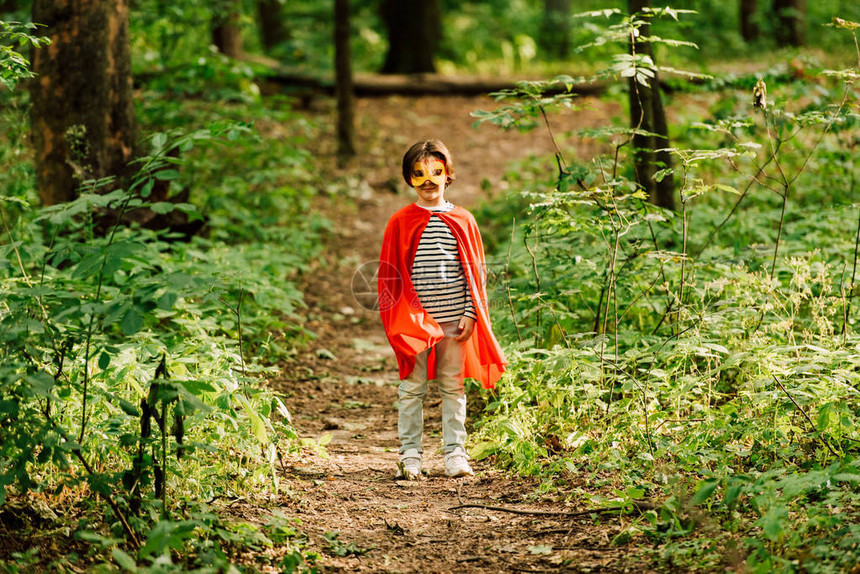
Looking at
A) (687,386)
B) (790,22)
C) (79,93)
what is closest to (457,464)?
(687,386)

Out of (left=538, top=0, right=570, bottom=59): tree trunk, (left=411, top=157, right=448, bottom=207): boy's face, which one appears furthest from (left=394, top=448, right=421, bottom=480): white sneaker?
(left=538, top=0, right=570, bottom=59): tree trunk

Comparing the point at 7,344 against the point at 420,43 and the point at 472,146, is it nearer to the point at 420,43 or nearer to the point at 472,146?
the point at 472,146

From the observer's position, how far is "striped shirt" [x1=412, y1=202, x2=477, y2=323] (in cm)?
409

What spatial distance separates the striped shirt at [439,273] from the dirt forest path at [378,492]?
0.90 meters

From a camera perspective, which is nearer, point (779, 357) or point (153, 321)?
point (779, 357)

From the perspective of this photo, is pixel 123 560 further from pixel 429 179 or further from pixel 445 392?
pixel 429 179

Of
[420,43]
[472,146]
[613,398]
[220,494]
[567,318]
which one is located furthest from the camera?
[420,43]

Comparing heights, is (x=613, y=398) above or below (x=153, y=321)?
below

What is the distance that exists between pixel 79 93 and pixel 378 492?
444 cm

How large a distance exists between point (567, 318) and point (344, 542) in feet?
7.66

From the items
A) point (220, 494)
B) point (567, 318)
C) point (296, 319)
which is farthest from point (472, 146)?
point (220, 494)

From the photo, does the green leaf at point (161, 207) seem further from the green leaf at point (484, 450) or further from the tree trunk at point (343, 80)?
the tree trunk at point (343, 80)

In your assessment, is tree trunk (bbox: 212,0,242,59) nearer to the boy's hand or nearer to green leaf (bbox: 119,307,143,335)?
the boy's hand

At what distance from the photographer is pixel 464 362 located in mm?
4180
